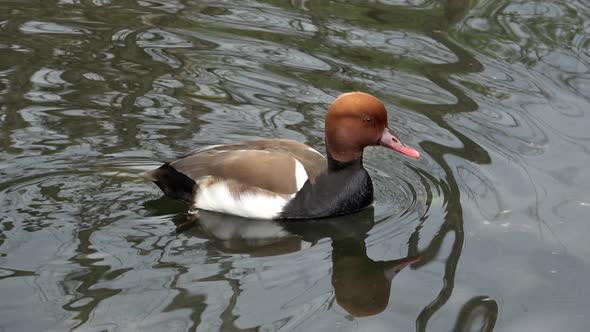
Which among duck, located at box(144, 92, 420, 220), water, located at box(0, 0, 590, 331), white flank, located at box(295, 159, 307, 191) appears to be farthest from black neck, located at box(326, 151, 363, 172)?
water, located at box(0, 0, 590, 331)

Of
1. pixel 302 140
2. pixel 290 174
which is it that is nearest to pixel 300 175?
pixel 290 174

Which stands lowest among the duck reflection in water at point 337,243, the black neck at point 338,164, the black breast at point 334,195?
the duck reflection in water at point 337,243

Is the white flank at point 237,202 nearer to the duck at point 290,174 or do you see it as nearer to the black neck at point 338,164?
the duck at point 290,174

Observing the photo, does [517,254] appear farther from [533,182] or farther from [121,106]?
[121,106]

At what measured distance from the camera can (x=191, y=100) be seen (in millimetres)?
7902

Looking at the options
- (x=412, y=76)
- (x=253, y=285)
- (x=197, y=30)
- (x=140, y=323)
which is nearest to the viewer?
(x=140, y=323)

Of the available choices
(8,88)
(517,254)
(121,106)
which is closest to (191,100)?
(121,106)

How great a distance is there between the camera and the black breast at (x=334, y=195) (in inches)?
252

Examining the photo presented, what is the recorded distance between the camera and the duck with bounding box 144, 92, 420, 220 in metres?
6.38

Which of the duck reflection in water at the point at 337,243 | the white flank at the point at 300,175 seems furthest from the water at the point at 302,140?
the white flank at the point at 300,175

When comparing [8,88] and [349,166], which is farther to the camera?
[8,88]

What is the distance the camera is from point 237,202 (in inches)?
252

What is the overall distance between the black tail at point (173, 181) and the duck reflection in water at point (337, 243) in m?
0.16

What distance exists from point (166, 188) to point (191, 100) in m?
1.49
